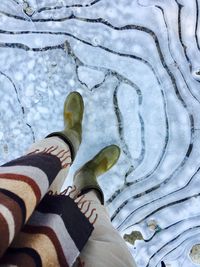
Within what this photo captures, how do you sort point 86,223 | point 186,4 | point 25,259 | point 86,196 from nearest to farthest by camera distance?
point 25,259 → point 86,223 → point 86,196 → point 186,4

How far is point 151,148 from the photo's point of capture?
1.16m

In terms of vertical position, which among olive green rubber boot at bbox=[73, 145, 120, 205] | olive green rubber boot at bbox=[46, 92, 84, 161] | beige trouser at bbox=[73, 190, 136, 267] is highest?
olive green rubber boot at bbox=[46, 92, 84, 161]

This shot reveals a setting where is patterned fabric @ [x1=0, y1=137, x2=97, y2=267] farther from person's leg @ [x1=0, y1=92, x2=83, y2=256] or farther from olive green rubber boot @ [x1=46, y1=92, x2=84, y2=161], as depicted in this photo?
olive green rubber boot @ [x1=46, y1=92, x2=84, y2=161]

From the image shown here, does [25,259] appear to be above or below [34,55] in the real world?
below

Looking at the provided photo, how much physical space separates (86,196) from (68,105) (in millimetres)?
284

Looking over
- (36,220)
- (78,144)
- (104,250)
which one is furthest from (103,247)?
(78,144)

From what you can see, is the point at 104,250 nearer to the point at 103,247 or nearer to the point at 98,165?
the point at 103,247

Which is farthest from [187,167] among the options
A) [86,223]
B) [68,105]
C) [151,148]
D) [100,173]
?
[86,223]

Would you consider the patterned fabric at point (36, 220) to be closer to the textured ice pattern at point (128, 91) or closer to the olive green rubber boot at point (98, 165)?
the olive green rubber boot at point (98, 165)

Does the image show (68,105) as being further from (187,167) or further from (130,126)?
(187,167)

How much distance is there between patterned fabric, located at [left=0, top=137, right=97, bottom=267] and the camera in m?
0.60

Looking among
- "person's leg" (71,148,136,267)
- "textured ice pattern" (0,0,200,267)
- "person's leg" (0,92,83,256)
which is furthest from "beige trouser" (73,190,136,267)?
"textured ice pattern" (0,0,200,267)

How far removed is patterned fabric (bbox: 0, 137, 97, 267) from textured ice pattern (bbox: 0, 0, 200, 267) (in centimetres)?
38

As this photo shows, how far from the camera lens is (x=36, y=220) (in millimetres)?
690
